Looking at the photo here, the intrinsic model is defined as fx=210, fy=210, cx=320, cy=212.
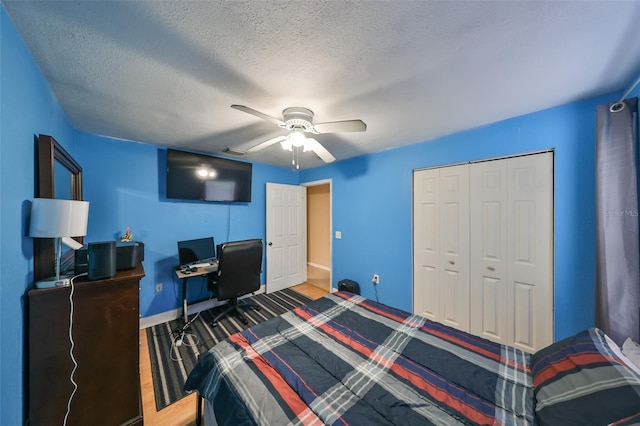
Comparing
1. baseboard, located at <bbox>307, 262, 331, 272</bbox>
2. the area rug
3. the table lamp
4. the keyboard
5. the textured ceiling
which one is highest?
the textured ceiling

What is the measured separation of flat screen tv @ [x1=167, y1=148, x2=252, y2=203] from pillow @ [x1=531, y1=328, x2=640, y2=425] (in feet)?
11.2

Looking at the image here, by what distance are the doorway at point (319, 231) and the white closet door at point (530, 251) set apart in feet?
10.9

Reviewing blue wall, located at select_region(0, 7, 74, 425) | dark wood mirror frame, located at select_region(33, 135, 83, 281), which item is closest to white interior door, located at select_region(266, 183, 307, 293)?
dark wood mirror frame, located at select_region(33, 135, 83, 281)

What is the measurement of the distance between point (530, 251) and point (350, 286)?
2.05m

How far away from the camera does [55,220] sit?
1.02 metres

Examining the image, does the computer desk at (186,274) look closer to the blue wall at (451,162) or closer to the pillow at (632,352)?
the blue wall at (451,162)

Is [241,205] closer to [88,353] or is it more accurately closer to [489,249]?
[88,353]

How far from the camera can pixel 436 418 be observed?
0.89 metres

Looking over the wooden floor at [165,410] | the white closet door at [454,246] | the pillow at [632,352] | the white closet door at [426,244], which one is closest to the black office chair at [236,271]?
the wooden floor at [165,410]

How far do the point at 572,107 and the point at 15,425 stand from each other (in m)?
3.90

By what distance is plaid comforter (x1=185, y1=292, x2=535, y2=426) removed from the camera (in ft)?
3.00

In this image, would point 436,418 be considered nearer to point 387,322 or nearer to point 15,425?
point 387,322

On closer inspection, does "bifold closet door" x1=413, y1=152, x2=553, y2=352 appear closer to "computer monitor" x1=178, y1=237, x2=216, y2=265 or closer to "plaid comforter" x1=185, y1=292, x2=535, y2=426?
"plaid comforter" x1=185, y1=292, x2=535, y2=426

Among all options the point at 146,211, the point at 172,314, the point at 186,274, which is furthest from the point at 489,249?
the point at 146,211
